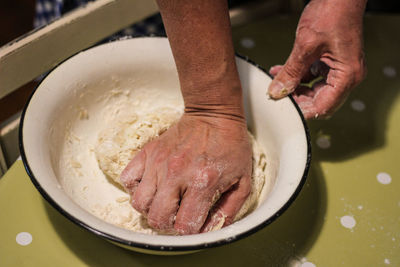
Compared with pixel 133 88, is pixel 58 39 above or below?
above

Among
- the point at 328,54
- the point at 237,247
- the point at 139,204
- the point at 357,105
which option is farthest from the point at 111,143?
the point at 357,105

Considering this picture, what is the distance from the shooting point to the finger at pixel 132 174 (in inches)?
23.2

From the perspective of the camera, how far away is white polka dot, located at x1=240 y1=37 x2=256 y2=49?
890 millimetres

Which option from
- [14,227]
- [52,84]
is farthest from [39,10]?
[14,227]

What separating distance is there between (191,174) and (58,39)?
349mm

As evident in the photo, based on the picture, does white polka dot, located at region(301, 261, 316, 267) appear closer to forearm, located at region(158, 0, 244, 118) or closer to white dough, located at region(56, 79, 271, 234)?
white dough, located at region(56, 79, 271, 234)

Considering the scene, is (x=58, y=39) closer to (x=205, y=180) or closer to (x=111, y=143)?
(x=111, y=143)

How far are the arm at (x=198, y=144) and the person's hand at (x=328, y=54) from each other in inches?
3.7

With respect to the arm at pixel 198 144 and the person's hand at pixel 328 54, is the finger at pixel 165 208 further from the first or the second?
the person's hand at pixel 328 54

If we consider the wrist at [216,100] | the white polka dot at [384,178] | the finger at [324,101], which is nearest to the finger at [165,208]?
the wrist at [216,100]

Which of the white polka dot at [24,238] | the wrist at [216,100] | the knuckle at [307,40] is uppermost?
the knuckle at [307,40]

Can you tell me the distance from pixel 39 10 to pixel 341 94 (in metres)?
0.83

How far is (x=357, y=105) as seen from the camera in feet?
2.65

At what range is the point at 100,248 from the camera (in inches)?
23.1
